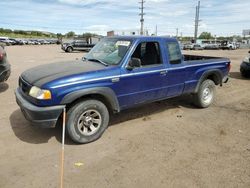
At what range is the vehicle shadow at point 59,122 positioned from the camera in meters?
4.41

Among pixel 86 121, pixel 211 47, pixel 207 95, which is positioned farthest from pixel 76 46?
pixel 211 47

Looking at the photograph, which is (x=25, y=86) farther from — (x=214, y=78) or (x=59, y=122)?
(x=214, y=78)

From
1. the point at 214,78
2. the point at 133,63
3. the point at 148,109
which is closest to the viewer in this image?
the point at 133,63

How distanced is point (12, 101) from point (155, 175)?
4.83 meters

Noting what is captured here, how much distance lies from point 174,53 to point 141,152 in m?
2.46

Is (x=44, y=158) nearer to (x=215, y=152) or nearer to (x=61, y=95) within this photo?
(x=61, y=95)

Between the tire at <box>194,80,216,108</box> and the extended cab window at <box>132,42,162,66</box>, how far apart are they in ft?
5.47

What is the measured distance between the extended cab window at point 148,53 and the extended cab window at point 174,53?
309 mm

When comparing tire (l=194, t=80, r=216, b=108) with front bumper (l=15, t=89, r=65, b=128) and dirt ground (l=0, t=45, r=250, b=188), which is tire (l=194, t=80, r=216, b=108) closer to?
dirt ground (l=0, t=45, r=250, b=188)

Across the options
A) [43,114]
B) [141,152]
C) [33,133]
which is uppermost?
[43,114]

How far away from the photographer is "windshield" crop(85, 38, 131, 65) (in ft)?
15.2

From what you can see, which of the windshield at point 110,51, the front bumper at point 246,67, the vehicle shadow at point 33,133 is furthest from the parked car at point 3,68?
the front bumper at point 246,67

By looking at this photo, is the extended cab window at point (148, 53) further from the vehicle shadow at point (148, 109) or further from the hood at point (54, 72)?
the vehicle shadow at point (148, 109)

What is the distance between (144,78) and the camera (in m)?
4.75
